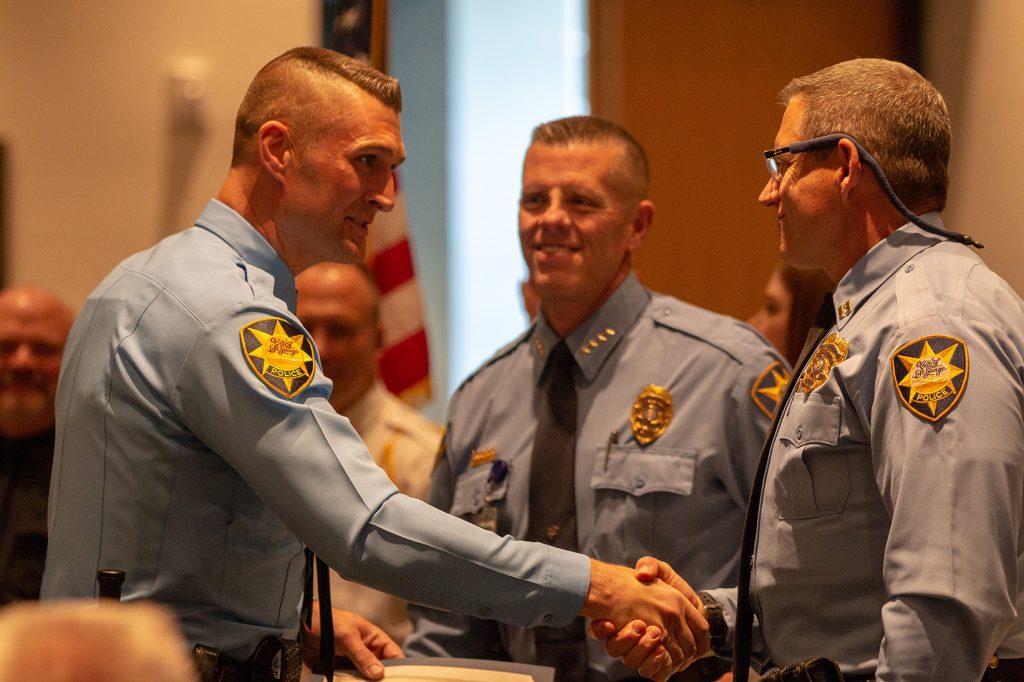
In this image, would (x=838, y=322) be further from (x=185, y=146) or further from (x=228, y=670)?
(x=185, y=146)

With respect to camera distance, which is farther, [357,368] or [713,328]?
[357,368]

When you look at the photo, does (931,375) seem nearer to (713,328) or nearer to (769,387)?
(769,387)

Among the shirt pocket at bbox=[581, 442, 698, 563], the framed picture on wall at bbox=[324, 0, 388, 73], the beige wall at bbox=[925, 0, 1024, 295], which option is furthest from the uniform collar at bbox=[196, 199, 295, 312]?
the framed picture on wall at bbox=[324, 0, 388, 73]

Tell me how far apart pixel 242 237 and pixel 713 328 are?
109 centimetres

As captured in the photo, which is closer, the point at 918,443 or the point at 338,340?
the point at 918,443

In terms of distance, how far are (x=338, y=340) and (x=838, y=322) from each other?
176cm

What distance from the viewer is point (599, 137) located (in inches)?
111

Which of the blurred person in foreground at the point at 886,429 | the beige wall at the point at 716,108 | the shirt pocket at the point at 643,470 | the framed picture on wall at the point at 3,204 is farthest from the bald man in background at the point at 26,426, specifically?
the beige wall at the point at 716,108

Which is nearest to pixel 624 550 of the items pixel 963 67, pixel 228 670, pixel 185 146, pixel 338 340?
pixel 228 670

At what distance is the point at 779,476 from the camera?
191cm

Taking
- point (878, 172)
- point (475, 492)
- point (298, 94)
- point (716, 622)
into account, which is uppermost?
point (298, 94)

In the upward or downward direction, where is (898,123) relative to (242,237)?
upward

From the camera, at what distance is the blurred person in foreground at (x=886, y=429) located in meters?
1.61

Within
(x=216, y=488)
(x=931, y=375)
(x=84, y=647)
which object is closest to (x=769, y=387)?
(x=931, y=375)
